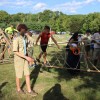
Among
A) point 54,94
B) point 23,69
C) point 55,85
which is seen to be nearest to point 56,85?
point 55,85

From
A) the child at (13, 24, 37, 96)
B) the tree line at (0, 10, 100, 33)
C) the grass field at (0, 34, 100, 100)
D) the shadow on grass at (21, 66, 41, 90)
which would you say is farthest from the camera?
the tree line at (0, 10, 100, 33)

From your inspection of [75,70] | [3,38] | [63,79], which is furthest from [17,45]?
[3,38]

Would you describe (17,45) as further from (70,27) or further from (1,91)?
(70,27)

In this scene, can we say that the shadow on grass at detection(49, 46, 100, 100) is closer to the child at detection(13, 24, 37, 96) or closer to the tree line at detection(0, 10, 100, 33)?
the child at detection(13, 24, 37, 96)

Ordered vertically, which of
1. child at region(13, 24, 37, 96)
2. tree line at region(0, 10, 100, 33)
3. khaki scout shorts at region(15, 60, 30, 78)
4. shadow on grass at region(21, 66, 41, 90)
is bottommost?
tree line at region(0, 10, 100, 33)

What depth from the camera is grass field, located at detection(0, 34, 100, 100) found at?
22.4 feet

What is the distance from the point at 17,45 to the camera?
22.0 ft

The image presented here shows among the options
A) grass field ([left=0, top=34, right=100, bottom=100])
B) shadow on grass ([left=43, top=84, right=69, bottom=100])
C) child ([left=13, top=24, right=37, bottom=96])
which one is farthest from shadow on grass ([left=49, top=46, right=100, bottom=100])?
child ([left=13, top=24, right=37, bottom=96])

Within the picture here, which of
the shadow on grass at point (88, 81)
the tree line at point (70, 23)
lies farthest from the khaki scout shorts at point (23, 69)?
the tree line at point (70, 23)

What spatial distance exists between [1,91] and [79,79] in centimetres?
259

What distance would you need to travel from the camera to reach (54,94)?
6992mm

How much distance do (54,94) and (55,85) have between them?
0.98m

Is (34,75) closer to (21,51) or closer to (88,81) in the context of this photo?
(88,81)

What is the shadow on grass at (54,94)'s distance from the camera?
6.70 m
